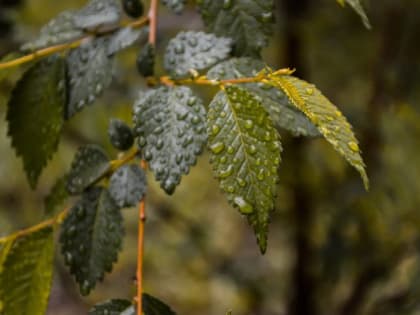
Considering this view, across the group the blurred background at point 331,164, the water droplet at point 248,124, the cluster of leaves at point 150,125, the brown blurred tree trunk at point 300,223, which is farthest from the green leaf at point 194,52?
the brown blurred tree trunk at point 300,223

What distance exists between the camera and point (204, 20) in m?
0.57

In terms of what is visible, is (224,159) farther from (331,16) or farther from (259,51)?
(331,16)

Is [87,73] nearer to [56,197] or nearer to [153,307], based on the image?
[56,197]

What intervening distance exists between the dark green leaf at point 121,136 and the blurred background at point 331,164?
1.98ft

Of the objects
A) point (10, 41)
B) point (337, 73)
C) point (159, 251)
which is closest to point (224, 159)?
point (10, 41)

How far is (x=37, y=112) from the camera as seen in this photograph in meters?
0.58

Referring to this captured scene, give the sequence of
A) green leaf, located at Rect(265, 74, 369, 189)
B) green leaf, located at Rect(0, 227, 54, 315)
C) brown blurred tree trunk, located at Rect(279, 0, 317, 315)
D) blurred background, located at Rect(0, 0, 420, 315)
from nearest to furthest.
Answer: green leaf, located at Rect(265, 74, 369, 189) < green leaf, located at Rect(0, 227, 54, 315) < blurred background, located at Rect(0, 0, 420, 315) < brown blurred tree trunk, located at Rect(279, 0, 317, 315)

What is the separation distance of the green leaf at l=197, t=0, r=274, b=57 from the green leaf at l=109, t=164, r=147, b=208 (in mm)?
138

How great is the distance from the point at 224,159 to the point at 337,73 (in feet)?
4.45

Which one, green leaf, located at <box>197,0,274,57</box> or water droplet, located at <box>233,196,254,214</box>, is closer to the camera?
water droplet, located at <box>233,196,254,214</box>

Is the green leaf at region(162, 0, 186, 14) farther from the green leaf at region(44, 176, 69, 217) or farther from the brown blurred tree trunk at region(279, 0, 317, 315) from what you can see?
the brown blurred tree trunk at region(279, 0, 317, 315)

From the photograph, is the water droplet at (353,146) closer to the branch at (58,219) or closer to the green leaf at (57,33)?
the branch at (58,219)

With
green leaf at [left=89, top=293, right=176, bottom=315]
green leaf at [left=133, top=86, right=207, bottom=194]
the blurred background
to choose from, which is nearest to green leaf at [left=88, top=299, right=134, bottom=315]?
green leaf at [left=89, top=293, right=176, bottom=315]

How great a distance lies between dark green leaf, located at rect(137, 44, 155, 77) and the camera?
22.5 inches
